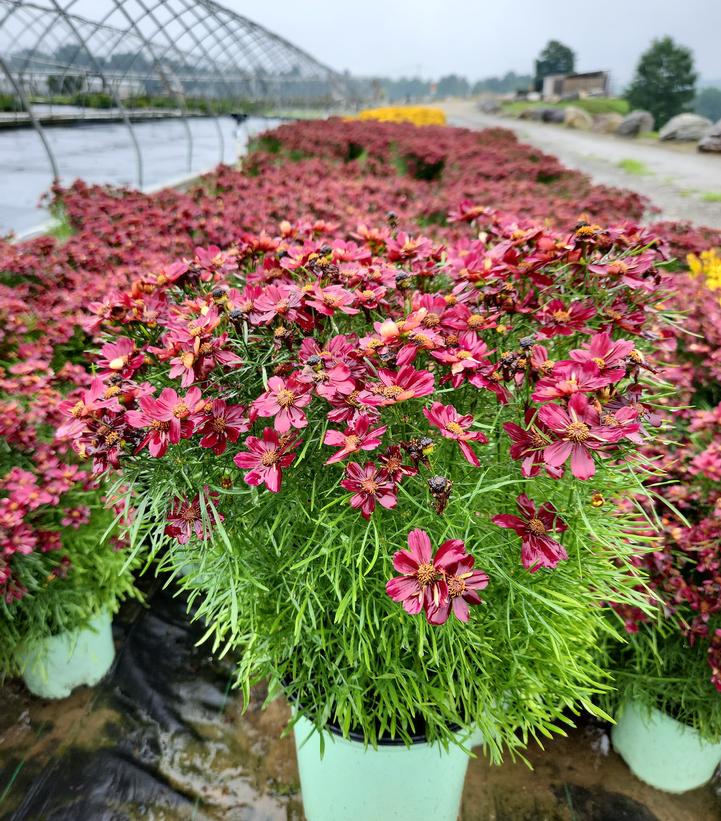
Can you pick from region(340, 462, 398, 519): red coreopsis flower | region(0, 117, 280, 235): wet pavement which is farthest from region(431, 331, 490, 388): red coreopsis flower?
region(0, 117, 280, 235): wet pavement

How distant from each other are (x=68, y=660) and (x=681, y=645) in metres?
2.00

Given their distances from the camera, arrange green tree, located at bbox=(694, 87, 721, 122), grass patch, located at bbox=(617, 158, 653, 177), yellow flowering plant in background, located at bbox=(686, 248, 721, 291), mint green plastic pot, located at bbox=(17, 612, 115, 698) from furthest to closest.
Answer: green tree, located at bbox=(694, 87, 721, 122) < grass patch, located at bbox=(617, 158, 653, 177) < yellow flowering plant in background, located at bbox=(686, 248, 721, 291) < mint green plastic pot, located at bbox=(17, 612, 115, 698)

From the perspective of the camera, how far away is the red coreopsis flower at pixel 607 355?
98cm

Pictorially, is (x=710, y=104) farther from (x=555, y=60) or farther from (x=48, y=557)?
(x=48, y=557)

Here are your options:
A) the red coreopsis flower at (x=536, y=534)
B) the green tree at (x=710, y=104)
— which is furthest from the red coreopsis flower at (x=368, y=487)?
the green tree at (x=710, y=104)

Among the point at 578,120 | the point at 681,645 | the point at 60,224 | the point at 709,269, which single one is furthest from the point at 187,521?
the point at 578,120

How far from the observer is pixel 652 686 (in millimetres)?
1740

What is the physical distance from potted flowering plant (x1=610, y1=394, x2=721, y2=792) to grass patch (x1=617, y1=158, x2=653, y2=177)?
12.0 metres

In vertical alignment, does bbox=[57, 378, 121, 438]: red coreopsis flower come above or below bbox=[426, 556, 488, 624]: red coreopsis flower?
above

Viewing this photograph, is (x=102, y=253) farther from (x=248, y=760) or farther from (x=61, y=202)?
(x=248, y=760)

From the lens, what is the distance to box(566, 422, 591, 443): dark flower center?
87 centimetres

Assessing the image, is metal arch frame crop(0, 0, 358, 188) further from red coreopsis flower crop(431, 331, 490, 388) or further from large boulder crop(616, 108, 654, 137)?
large boulder crop(616, 108, 654, 137)

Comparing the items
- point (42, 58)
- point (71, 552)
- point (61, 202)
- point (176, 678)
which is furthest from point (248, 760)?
point (42, 58)

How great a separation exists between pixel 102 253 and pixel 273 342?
2311 millimetres
